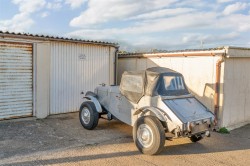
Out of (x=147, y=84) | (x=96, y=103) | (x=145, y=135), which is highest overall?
(x=147, y=84)

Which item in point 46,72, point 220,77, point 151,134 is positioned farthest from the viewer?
point 46,72

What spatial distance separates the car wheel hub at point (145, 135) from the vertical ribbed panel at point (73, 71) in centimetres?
475

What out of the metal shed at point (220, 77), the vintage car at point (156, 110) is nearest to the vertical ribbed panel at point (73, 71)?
the vintage car at point (156, 110)

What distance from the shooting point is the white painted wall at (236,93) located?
877 cm

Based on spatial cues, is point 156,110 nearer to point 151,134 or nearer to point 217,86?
point 151,134

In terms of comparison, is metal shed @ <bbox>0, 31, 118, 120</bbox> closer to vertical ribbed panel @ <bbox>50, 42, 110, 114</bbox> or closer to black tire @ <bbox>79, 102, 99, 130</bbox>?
vertical ribbed panel @ <bbox>50, 42, 110, 114</bbox>

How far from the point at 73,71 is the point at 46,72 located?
119 cm

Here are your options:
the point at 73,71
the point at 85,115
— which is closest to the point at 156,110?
the point at 85,115

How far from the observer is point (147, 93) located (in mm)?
6590

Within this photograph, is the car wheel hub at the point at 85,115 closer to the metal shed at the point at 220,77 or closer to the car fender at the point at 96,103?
the car fender at the point at 96,103

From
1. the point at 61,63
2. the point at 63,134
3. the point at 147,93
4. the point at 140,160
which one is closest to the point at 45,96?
the point at 61,63

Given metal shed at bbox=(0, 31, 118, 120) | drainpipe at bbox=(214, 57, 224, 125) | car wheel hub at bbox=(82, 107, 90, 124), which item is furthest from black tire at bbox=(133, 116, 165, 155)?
metal shed at bbox=(0, 31, 118, 120)

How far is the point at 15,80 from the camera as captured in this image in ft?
29.0

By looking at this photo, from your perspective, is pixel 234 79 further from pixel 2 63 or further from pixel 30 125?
pixel 2 63
